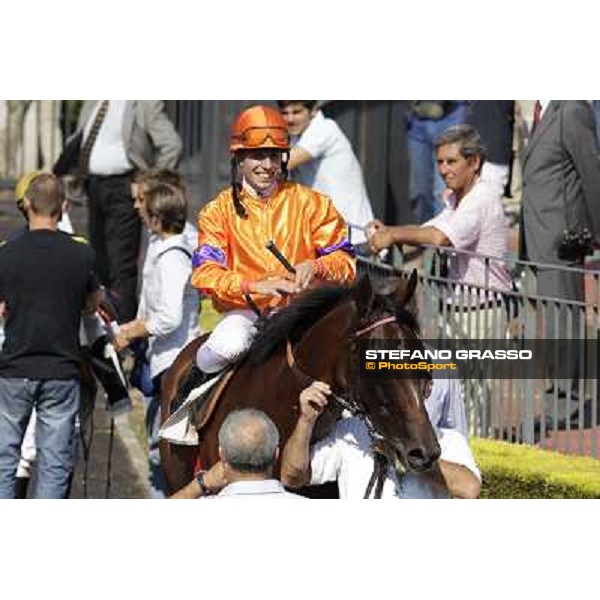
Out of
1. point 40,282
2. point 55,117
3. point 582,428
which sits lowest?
point 582,428

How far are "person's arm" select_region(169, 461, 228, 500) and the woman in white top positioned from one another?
1182 mm

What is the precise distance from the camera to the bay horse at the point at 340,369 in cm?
767

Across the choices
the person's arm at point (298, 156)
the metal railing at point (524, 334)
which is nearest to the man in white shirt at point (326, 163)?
the person's arm at point (298, 156)

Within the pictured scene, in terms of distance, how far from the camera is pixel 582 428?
31.2ft

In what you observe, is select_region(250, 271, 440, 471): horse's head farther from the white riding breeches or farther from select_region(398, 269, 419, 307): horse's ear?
the white riding breeches

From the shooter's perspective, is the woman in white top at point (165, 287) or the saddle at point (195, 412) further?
the woman in white top at point (165, 287)

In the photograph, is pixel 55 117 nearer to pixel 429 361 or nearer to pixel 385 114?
pixel 385 114

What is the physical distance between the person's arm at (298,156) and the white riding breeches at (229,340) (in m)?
2.57

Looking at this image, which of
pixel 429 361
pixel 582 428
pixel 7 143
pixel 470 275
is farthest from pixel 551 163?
pixel 7 143

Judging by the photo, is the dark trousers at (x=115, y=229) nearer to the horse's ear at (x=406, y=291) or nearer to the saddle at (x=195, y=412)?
the saddle at (x=195, y=412)

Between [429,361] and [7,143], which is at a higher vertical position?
[7,143]

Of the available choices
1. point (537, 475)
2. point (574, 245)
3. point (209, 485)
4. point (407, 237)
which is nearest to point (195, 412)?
point (209, 485)

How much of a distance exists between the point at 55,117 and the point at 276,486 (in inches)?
203

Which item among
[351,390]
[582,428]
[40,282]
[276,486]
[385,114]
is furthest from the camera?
[385,114]
